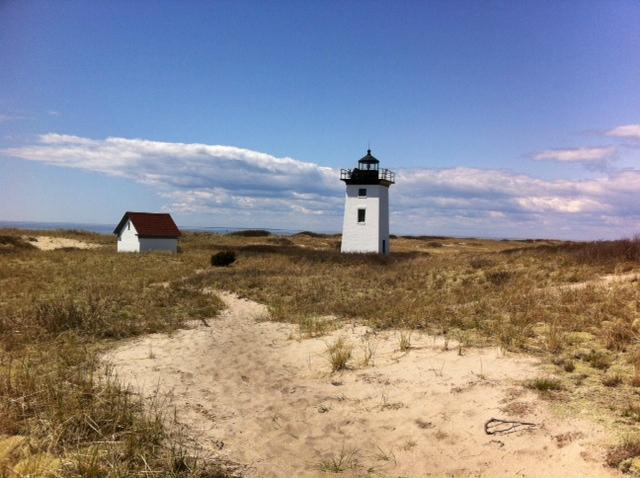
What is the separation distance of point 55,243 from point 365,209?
29.7 m

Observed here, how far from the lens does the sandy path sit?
206 inches

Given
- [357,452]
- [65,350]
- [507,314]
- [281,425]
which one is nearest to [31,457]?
[281,425]

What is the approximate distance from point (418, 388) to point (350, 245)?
105 ft

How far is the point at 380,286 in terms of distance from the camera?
18484 millimetres

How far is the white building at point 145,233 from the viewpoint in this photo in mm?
37688

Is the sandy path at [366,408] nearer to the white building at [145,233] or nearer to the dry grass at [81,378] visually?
the dry grass at [81,378]

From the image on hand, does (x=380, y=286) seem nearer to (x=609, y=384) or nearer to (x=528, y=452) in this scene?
(x=609, y=384)

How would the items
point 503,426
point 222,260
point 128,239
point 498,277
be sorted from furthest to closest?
point 128,239 < point 222,260 < point 498,277 < point 503,426

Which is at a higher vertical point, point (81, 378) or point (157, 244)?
point (157, 244)

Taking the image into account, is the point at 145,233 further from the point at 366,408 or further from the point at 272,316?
the point at 366,408

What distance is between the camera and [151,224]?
1540 inches

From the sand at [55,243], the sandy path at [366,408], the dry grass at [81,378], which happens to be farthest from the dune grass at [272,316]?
the sand at [55,243]

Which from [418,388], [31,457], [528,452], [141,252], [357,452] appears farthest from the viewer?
[141,252]

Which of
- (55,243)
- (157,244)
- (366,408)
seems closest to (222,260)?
(157,244)
